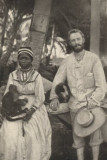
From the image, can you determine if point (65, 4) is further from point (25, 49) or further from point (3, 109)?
point (3, 109)

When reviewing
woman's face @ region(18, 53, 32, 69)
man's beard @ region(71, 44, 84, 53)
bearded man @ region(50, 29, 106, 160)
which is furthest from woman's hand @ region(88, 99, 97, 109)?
woman's face @ region(18, 53, 32, 69)

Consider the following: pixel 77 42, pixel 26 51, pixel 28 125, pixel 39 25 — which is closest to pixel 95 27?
pixel 77 42

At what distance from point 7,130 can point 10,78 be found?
0.94 meters

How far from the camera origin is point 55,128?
6902 millimetres

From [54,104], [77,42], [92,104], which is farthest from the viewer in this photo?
[77,42]

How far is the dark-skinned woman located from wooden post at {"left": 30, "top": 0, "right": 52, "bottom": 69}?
0.47 metres

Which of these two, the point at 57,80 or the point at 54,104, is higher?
the point at 57,80

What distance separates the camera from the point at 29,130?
6.51 m

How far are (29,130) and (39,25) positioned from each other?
1972 mm

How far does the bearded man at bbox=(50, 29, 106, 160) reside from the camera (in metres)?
6.62

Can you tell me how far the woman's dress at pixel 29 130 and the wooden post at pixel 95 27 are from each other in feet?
3.68

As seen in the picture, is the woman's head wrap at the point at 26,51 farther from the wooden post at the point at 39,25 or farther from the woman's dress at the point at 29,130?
the wooden post at the point at 39,25

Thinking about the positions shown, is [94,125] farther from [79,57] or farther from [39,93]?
[79,57]

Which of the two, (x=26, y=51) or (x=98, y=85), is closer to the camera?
(x=98, y=85)
